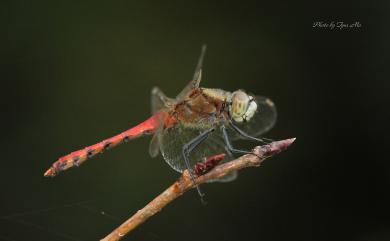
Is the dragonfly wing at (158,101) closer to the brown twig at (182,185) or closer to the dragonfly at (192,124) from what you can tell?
the dragonfly at (192,124)

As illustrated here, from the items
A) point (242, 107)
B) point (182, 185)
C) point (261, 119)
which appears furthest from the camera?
point (261, 119)

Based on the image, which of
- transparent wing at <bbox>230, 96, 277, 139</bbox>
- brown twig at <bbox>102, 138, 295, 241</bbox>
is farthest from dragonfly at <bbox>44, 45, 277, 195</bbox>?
brown twig at <bbox>102, 138, 295, 241</bbox>

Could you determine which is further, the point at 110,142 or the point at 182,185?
the point at 110,142

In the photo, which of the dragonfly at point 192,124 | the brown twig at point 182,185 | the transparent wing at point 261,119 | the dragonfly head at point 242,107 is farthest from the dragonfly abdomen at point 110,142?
the brown twig at point 182,185

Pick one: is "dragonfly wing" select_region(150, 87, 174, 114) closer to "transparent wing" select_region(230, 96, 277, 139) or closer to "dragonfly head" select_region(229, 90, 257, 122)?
"dragonfly head" select_region(229, 90, 257, 122)

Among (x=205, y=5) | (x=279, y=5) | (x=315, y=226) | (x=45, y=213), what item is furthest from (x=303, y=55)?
(x=45, y=213)

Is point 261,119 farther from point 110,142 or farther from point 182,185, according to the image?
point 182,185

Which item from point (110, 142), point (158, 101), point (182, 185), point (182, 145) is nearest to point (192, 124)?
point (182, 145)
